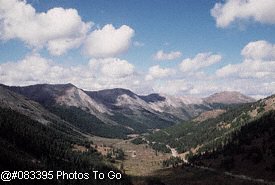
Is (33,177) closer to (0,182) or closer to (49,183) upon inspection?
(49,183)

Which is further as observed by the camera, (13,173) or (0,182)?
(13,173)

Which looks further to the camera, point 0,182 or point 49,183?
point 49,183

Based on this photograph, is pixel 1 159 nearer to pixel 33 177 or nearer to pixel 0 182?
pixel 33 177

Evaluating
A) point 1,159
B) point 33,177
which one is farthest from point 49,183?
point 1,159

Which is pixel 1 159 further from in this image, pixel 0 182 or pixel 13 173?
pixel 0 182

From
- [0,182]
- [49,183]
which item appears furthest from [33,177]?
[0,182]

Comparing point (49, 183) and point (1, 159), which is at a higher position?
point (1, 159)

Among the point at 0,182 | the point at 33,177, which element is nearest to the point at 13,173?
the point at 33,177
